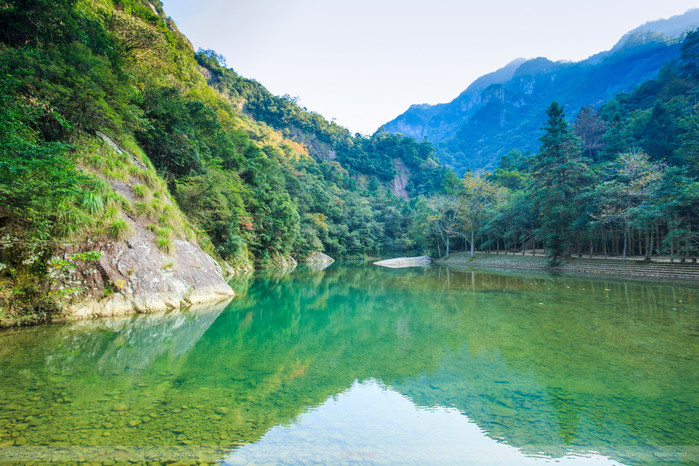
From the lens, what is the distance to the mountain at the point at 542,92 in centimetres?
9400

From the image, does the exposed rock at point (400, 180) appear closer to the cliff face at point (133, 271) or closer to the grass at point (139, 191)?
the cliff face at point (133, 271)

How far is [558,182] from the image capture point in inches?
937

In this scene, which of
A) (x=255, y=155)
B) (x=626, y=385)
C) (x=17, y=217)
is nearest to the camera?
(x=626, y=385)

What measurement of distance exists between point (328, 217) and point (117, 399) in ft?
136

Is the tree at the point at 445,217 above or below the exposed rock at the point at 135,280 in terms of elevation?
above

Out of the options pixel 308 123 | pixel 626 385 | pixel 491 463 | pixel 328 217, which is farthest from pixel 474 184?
pixel 308 123

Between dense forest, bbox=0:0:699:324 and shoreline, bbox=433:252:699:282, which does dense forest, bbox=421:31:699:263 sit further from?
shoreline, bbox=433:252:699:282

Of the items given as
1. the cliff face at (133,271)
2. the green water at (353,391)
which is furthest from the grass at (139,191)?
A: the green water at (353,391)

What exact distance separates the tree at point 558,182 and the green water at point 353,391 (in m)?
18.1

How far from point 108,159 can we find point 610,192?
26752 millimetres

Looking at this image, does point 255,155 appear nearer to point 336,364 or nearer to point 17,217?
point 17,217

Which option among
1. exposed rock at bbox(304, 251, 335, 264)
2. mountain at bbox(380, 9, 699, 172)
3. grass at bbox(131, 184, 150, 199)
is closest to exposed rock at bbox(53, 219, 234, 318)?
grass at bbox(131, 184, 150, 199)

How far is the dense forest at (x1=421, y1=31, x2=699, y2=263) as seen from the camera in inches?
693

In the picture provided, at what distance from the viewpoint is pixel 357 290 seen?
14.7 meters
